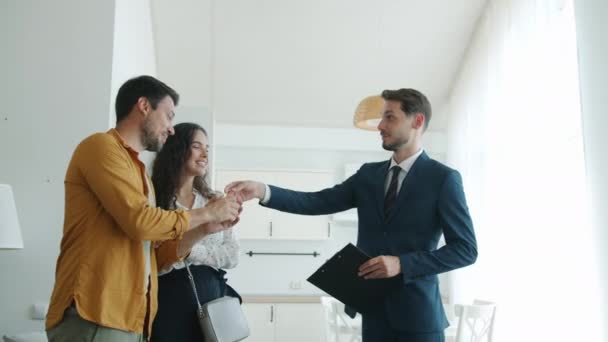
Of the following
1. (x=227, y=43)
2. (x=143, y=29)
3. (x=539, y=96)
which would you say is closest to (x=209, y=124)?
(x=143, y=29)

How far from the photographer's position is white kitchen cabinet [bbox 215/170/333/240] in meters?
6.12

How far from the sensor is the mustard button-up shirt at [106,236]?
5.08 ft

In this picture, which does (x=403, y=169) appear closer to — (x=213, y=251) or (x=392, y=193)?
(x=392, y=193)

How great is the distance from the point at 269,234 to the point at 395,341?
4272mm

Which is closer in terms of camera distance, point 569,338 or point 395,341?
point 395,341

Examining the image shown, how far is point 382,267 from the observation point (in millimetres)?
1880

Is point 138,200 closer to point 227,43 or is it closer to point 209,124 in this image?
point 209,124

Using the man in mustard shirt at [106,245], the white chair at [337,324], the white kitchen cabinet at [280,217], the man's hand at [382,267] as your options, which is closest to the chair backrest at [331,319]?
the white chair at [337,324]

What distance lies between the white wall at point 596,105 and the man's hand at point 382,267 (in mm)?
1649

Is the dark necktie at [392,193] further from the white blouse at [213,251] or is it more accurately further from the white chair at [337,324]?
the white chair at [337,324]

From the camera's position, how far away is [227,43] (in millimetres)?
5422

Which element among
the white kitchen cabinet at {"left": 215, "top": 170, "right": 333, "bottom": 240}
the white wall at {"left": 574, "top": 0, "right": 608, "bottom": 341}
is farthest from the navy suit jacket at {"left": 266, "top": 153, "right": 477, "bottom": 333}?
the white kitchen cabinet at {"left": 215, "top": 170, "right": 333, "bottom": 240}

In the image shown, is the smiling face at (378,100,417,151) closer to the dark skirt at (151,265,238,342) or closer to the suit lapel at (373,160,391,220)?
the suit lapel at (373,160,391,220)

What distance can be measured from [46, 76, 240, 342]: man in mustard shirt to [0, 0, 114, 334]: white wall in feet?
5.04
